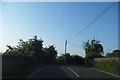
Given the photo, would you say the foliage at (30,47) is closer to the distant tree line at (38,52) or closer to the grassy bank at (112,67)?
the distant tree line at (38,52)

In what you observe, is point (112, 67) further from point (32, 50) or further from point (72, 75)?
point (32, 50)

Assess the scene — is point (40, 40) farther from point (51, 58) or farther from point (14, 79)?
point (14, 79)

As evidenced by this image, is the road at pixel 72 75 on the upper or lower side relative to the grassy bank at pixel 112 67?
lower

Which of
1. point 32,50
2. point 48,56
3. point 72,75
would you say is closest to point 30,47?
point 32,50

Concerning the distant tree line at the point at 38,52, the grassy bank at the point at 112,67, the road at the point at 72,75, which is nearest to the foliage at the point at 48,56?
the distant tree line at the point at 38,52

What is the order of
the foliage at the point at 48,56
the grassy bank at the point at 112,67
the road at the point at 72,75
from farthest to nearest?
the foliage at the point at 48,56, the grassy bank at the point at 112,67, the road at the point at 72,75


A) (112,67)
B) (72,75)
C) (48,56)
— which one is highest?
(48,56)

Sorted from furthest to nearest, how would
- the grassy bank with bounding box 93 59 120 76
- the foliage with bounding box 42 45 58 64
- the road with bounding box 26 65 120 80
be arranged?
1. the foliage with bounding box 42 45 58 64
2. the grassy bank with bounding box 93 59 120 76
3. the road with bounding box 26 65 120 80

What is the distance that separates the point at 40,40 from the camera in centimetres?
9538

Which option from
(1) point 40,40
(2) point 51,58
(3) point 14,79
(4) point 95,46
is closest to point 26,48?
(1) point 40,40

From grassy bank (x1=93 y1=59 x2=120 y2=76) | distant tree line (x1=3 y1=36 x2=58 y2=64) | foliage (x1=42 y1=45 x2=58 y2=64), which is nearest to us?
grassy bank (x1=93 y1=59 x2=120 y2=76)

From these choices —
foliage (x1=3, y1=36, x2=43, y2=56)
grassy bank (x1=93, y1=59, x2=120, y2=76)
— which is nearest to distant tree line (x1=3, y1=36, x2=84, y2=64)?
foliage (x1=3, y1=36, x2=43, y2=56)

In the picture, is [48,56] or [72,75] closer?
[72,75]

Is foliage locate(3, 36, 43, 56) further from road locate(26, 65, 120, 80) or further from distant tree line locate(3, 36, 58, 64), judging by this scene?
Result: road locate(26, 65, 120, 80)
